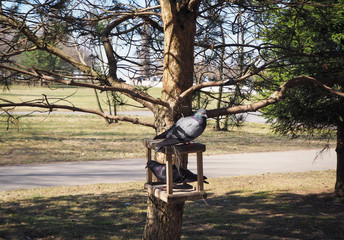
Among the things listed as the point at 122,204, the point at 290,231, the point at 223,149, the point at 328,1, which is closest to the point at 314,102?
the point at 328,1

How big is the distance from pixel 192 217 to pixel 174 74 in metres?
3.40

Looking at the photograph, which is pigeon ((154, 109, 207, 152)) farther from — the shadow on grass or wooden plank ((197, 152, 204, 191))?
the shadow on grass

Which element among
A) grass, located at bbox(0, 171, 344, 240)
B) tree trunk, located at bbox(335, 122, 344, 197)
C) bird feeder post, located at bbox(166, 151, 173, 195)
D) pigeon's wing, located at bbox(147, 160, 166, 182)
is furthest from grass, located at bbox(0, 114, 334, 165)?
bird feeder post, located at bbox(166, 151, 173, 195)

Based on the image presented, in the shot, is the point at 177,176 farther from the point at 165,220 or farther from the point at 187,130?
the point at 165,220

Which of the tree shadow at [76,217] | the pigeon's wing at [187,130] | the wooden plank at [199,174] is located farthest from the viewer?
the tree shadow at [76,217]

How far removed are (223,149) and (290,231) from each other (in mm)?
7306

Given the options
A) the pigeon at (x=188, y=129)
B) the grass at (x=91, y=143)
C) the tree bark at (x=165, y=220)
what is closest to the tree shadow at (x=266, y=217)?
the tree bark at (x=165, y=220)

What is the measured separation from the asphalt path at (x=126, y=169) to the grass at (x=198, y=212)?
22.8 inches

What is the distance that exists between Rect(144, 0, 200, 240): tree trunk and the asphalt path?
469 centimetres

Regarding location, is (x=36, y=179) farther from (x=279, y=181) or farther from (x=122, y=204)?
(x=279, y=181)

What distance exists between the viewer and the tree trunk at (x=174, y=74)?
3.88m

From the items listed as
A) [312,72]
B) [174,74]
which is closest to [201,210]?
[312,72]

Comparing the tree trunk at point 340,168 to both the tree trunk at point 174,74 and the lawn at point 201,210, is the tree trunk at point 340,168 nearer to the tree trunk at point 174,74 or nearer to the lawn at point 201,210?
the lawn at point 201,210

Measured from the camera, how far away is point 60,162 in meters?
10.5
